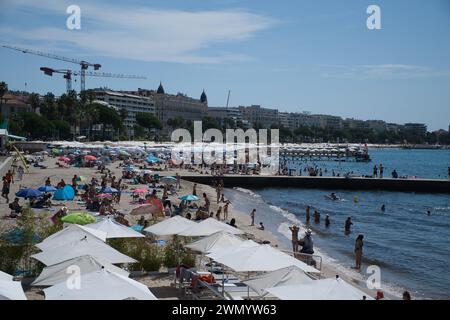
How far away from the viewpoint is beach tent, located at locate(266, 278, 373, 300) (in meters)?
8.47

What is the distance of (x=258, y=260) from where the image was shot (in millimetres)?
11070

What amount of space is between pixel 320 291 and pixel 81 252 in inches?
213

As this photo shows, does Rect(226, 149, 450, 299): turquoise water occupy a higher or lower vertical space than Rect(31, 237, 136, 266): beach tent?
lower

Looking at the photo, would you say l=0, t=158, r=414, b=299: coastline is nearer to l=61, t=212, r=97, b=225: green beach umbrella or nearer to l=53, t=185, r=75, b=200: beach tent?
l=53, t=185, r=75, b=200: beach tent

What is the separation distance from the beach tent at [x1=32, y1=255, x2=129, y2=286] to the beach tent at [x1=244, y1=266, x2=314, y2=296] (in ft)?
8.34

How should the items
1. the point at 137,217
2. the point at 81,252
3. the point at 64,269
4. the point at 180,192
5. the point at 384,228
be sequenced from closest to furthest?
1. the point at 64,269
2. the point at 81,252
3. the point at 137,217
4. the point at 384,228
5. the point at 180,192

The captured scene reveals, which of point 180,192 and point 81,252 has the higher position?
point 81,252

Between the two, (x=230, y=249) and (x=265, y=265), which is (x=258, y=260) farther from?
(x=230, y=249)

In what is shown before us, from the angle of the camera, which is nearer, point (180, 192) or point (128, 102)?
point (180, 192)

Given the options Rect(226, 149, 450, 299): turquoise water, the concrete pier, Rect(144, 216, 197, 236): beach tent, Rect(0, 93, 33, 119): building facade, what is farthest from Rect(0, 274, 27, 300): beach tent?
Rect(0, 93, 33, 119): building facade

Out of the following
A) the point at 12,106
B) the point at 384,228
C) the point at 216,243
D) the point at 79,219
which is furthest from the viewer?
the point at 12,106

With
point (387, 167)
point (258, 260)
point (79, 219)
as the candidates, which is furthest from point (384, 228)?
point (387, 167)
